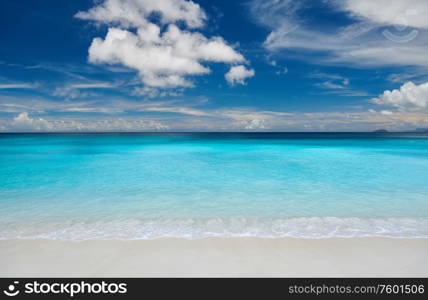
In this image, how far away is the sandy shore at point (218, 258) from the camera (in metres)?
3.31

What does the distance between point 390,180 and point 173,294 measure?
35.5 ft

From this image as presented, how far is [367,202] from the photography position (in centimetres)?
688

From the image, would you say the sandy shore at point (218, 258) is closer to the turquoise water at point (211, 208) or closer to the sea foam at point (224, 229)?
the sea foam at point (224, 229)

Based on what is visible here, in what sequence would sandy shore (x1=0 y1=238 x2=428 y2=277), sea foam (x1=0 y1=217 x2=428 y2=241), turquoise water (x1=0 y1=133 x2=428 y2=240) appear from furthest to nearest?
turquoise water (x1=0 y1=133 x2=428 y2=240) → sea foam (x1=0 y1=217 x2=428 y2=241) → sandy shore (x1=0 y1=238 x2=428 y2=277)

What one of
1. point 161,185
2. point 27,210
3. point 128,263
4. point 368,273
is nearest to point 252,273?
point 368,273

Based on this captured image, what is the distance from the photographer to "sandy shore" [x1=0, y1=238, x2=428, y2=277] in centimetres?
331

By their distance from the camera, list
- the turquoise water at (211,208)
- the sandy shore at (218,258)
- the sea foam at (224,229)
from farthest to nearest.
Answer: the turquoise water at (211,208)
the sea foam at (224,229)
the sandy shore at (218,258)

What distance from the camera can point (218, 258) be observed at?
12.0 feet

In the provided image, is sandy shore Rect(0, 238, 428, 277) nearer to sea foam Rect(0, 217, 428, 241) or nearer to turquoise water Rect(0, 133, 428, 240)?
sea foam Rect(0, 217, 428, 241)

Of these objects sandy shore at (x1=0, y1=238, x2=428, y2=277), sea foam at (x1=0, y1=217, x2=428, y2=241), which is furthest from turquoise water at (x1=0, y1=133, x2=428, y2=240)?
sandy shore at (x1=0, y1=238, x2=428, y2=277)

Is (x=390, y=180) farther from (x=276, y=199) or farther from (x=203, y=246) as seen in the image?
(x=203, y=246)

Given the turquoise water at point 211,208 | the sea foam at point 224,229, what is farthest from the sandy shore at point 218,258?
the turquoise water at point 211,208

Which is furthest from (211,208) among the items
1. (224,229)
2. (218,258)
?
(218,258)

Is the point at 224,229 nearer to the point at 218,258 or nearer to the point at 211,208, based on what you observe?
the point at 218,258
